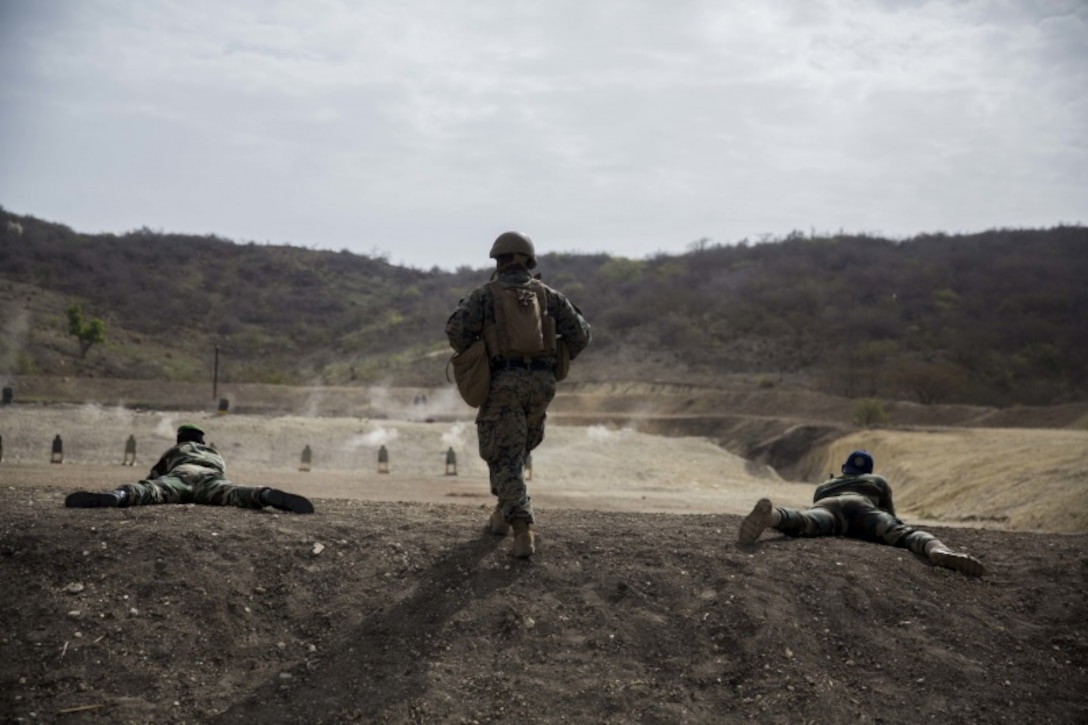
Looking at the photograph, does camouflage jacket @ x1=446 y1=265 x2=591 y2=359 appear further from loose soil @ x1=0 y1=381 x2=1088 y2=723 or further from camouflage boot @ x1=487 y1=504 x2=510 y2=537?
loose soil @ x1=0 y1=381 x2=1088 y2=723

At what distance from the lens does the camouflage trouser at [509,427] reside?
6684mm

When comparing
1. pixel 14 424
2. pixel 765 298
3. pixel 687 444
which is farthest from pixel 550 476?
pixel 765 298

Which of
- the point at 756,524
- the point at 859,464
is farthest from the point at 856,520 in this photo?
the point at 756,524

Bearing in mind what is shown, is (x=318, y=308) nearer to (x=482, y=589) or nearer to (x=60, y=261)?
(x=60, y=261)

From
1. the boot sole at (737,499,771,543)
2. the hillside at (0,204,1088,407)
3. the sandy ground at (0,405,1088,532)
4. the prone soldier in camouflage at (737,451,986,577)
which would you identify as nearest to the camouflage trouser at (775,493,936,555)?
the prone soldier in camouflage at (737,451,986,577)

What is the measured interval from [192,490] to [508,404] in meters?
2.74

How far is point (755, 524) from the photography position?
7.18m

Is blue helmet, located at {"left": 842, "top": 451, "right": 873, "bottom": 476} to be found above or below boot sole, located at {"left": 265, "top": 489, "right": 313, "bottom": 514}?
above

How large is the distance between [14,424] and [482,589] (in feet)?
66.7

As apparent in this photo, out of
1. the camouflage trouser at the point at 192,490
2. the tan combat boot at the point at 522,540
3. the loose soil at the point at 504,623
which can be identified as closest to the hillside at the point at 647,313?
the camouflage trouser at the point at 192,490

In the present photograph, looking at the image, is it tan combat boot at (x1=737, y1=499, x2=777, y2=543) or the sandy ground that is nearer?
tan combat boot at (x1=737, y1=499, x2=777, y2=543)

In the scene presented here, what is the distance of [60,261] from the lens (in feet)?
224

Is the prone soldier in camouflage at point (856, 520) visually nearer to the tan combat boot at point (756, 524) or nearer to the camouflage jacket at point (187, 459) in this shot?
the tan combat boot at point (756, 524)

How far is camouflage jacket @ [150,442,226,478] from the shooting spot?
7.98 m
